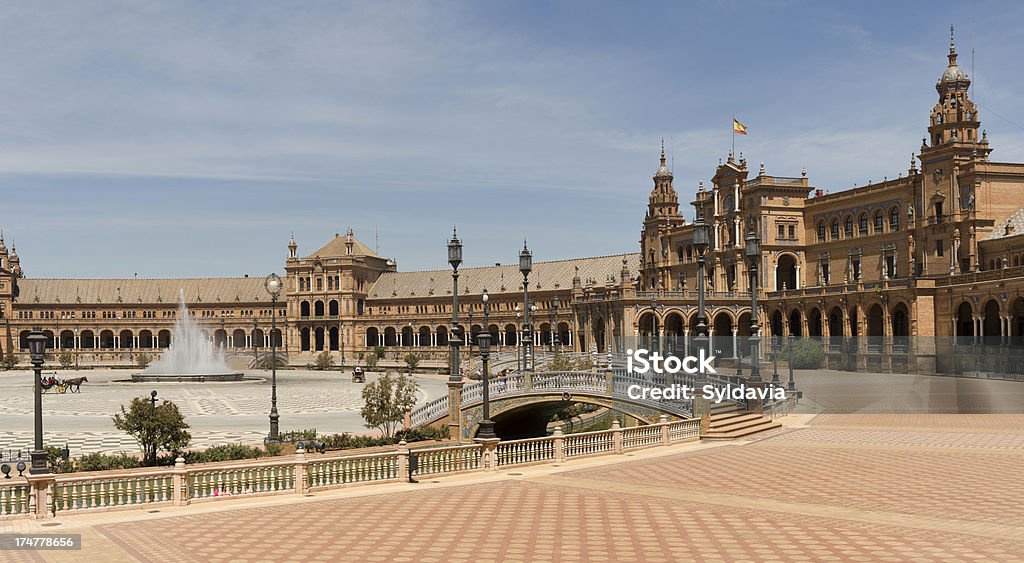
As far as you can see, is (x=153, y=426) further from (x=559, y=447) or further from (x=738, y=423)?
(x=738, y=423)

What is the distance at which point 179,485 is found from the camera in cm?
2095

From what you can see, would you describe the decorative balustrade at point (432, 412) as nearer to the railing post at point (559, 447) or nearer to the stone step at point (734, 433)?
the stone step at point (734, 433)

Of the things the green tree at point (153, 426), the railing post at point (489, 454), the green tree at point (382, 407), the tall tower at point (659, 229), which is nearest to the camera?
the railing post at point (489, 454)

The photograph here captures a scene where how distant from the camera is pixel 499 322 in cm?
13375

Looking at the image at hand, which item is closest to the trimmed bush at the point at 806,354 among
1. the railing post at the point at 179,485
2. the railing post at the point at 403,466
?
the railing post at the point at 403,466

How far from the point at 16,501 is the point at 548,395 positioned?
23.3m

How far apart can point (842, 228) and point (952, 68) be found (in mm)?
16947

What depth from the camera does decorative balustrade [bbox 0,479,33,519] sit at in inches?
774

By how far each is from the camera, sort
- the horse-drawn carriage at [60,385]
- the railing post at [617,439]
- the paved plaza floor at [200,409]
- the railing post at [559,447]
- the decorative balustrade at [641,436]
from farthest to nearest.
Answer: the horse-drawn carriage at [60,385]
the paved plaza floor at [200,409]
the decorative balustrade at [641,436]
the railing post at [617,439]
the railing post at [559,447]

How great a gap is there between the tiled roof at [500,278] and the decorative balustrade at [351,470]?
97.9 meters

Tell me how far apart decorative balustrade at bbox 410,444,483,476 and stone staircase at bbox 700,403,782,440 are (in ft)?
33.1

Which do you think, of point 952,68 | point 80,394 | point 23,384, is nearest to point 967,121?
point 952,68

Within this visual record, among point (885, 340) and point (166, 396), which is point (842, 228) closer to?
point (885, 340)

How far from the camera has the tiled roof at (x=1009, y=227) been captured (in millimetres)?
68688
